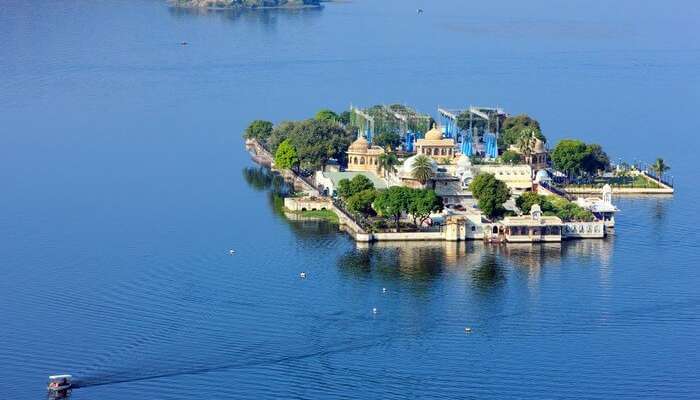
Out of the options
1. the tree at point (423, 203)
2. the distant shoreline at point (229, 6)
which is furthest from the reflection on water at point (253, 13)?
the tree at point (423, 203)

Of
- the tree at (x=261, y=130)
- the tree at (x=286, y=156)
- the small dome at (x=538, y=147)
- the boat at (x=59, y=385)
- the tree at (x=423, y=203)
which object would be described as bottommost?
the boat at (x=59, y=385)

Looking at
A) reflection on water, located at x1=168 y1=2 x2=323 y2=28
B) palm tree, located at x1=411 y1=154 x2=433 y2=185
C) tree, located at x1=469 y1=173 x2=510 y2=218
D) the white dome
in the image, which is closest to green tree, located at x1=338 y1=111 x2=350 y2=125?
the white dome

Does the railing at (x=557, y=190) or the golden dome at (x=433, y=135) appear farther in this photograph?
the golden dome at (x=433, y=135)

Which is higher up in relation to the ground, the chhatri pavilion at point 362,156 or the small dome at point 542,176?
the chhatri pavilion at point 362,156

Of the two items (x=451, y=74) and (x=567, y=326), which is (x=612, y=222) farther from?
(x=451, y=74)

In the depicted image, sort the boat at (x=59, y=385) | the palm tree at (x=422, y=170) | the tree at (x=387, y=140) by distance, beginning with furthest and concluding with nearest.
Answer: the tree at (x=387, y=140) < the palm tree at (x=422, y=170) < the boat at (x=59, y=385)

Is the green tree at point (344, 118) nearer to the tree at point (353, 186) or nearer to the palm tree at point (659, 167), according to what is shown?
the palm tree at point (659, 167)

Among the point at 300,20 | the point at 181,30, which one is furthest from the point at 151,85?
the point at 300,20
